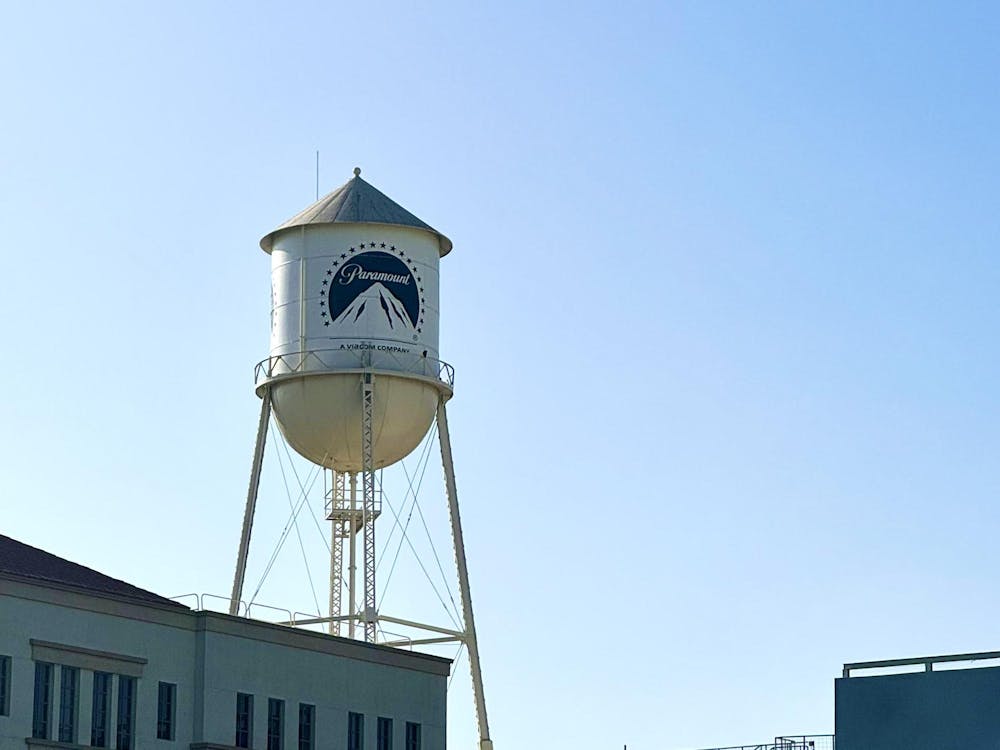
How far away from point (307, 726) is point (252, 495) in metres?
10.6

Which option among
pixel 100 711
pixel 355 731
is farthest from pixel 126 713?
pixel 355 731

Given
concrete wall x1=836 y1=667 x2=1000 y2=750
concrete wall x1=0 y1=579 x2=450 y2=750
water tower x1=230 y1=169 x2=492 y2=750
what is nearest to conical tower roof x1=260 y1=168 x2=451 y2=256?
water tower x1=230 y1=169 x2=492 y2=750

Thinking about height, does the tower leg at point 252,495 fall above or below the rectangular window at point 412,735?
above

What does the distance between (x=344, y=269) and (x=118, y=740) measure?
17.5 metres

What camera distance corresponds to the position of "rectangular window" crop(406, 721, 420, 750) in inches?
2450

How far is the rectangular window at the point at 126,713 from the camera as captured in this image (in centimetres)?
5462

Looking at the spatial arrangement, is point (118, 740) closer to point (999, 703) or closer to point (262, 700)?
point (262, 700)

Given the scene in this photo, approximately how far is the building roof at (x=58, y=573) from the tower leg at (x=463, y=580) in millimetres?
12722

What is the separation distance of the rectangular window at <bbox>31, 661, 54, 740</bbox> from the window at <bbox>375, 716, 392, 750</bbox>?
10.5m

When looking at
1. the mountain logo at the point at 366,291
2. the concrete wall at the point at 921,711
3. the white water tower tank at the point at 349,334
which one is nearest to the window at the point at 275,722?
the white water tower tank at the point at 349,334

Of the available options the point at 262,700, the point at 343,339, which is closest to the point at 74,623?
the point at 262,700

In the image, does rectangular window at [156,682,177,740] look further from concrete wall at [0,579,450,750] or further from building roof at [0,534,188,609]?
building roof at [0,534,188,609]

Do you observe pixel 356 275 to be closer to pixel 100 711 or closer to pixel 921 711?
pixel 100 711

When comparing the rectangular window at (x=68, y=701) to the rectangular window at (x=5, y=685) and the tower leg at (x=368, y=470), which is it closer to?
the rectangular window at (x=5, y=685)
